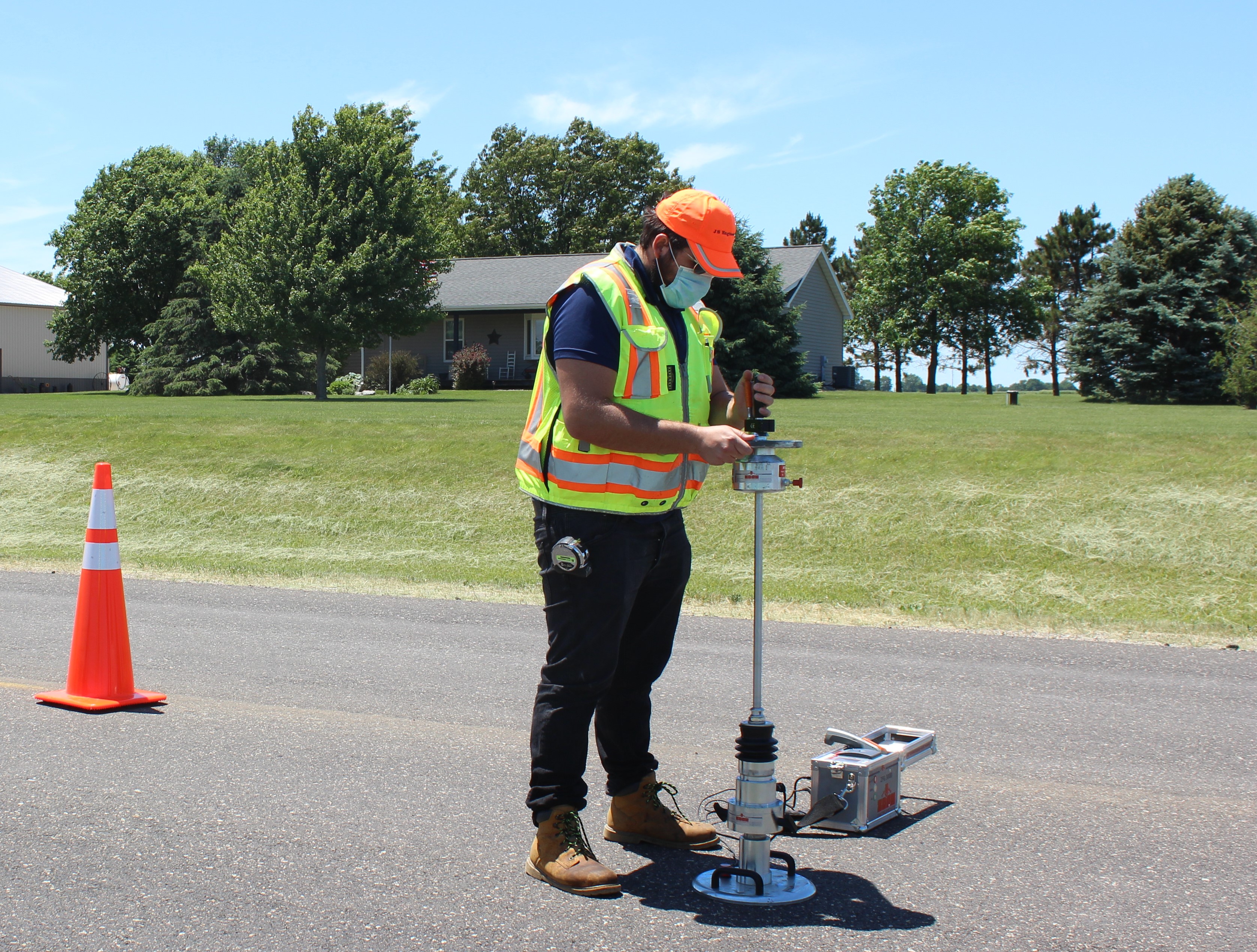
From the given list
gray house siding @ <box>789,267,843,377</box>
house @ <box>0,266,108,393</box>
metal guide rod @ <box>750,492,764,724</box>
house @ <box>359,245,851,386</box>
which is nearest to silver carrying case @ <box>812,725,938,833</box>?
metal guide rod @ <box>750,492,764,724</box>

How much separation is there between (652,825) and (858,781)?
696 millimetres

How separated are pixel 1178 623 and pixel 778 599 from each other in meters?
3.08

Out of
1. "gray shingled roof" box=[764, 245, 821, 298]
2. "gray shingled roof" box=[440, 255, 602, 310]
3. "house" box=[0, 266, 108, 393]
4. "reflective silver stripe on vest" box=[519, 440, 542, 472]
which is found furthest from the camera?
"house" box=[0, 266, 108, 393]

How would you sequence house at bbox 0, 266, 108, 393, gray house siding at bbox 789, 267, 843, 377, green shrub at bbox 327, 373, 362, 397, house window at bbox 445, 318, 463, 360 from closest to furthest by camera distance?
green shrub at bbox 327, 373, 362, 397
house window at bbox 445, 318, 463, 360
gray house siding at bbox 789, 267, 843, 377
house at bbox 0, 266, 108, 393

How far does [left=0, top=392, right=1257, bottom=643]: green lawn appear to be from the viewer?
10.5m

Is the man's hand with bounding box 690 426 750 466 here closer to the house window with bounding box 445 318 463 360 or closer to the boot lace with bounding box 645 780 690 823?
the boot lace with bounding box 645 780 690 823

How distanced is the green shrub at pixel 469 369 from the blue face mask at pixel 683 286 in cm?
4169

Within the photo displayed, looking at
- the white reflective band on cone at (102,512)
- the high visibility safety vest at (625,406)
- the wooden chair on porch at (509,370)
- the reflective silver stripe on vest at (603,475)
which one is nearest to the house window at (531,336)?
the wooden chair on porch at (509,370)

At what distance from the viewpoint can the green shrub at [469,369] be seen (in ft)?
147

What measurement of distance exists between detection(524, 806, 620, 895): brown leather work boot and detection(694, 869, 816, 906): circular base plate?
0.27m

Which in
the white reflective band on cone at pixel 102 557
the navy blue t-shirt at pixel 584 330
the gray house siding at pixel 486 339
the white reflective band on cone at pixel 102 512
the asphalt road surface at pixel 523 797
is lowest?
the asphalt road surface at pixel 523 797

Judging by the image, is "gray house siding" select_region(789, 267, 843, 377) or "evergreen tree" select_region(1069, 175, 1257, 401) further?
"gray house siding" select_region(789, 267, 843, 377)

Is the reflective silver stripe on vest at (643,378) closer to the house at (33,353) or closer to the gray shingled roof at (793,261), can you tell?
the gray shingled roof at (793,261)

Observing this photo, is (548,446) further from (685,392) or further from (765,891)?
(765,891)
